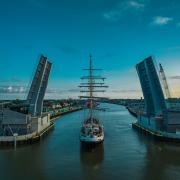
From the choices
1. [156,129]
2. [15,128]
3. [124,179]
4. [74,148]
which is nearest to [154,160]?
[124,179]

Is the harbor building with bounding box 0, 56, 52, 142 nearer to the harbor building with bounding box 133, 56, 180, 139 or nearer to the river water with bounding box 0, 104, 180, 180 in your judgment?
the river water with bounding box 0, 104, 180, 180

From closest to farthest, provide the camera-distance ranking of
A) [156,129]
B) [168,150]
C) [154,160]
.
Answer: [154,160], [168,150], [156,129]

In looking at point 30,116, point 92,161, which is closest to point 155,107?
point 30,116

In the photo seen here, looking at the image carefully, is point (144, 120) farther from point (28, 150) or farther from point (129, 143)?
→ point (28, 150)

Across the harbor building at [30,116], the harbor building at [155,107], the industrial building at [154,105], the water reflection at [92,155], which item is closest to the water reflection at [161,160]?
the harbor building at [155,107]

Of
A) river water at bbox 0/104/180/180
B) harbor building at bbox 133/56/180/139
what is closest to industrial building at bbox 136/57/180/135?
harbor building at bbox 133/56/180/139

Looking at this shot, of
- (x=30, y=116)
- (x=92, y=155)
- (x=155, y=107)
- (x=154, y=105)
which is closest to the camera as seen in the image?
(x=92, y=155)

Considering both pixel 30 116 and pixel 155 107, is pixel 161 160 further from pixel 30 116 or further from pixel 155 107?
pixel 30 116
